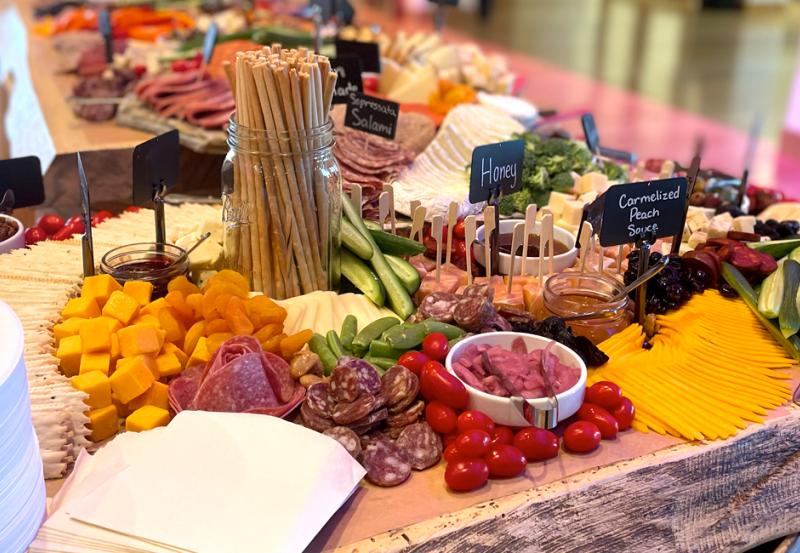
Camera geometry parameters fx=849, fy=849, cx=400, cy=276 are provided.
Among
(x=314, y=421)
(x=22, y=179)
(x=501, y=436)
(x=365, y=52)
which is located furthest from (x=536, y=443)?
(x=365, y=52)

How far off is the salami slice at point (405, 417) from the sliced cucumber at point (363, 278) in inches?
18.7

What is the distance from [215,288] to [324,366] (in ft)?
1.03

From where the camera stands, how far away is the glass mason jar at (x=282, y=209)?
207cm

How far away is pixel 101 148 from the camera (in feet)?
12.3

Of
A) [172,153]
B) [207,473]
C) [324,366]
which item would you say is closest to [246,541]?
[207,473]

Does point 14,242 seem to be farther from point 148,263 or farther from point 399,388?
point 399,388

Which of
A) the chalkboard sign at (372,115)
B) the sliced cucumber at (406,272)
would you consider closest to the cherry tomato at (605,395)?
the sliced cucumber at (406,272)

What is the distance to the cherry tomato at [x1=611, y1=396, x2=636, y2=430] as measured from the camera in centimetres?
179

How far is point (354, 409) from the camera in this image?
1668mm

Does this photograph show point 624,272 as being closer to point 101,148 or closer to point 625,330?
point 625,330

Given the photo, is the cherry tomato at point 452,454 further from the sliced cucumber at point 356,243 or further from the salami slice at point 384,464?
the sliced cucumber at point 356,243

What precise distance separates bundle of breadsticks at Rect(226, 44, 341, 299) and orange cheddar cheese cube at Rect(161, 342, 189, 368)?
0.36 metres

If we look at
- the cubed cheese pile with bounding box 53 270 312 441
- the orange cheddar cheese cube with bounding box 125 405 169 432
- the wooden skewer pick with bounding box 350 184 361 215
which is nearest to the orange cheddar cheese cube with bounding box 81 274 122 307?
the cubed cheese pile with bounding box 53 270 312 441

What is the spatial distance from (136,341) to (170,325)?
0.38ft
